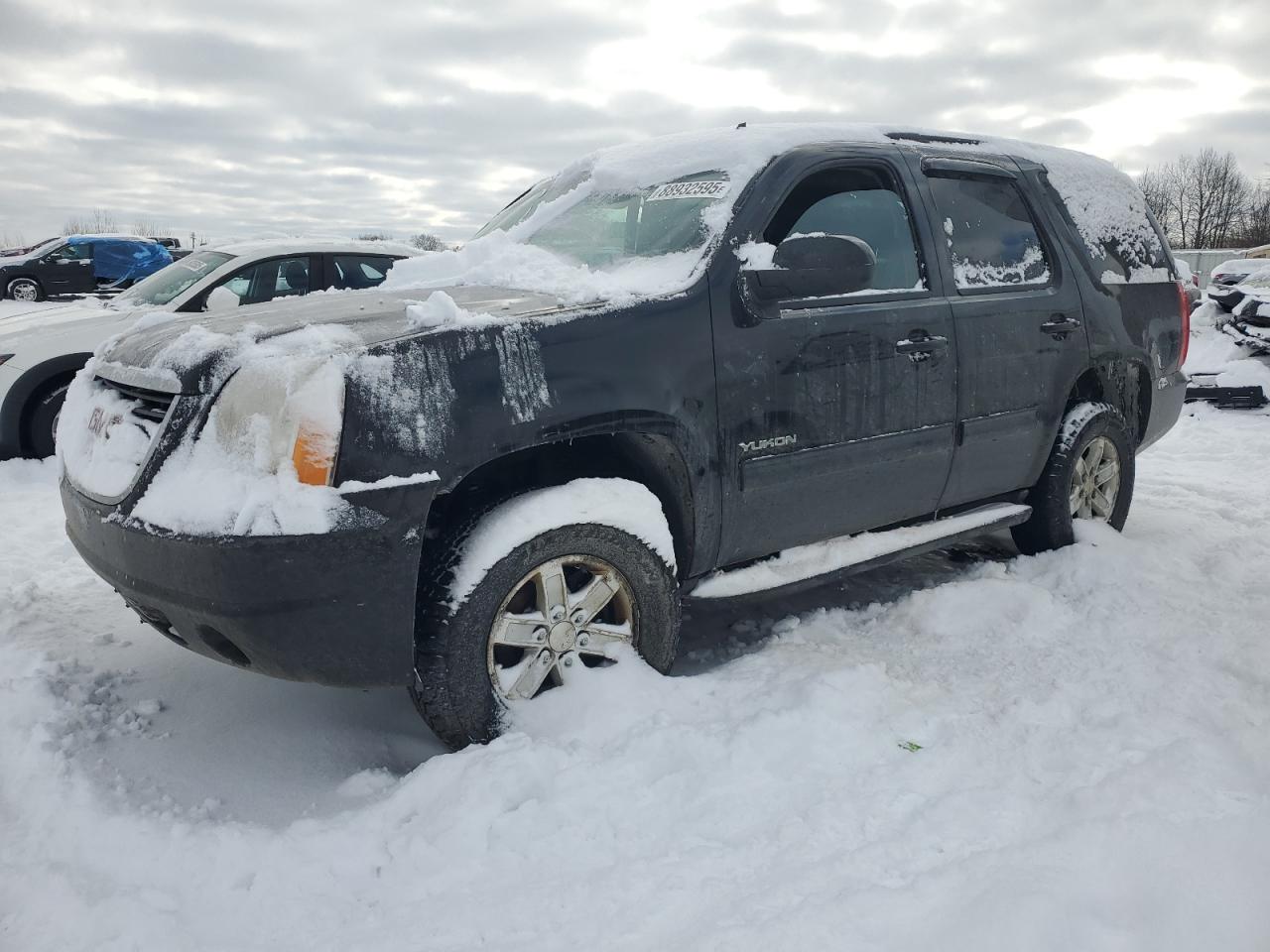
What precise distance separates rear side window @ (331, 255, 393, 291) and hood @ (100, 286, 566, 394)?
4.15m

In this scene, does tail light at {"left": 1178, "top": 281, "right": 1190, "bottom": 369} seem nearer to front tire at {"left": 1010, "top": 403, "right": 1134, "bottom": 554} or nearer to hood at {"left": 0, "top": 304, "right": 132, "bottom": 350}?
front tire at {"left": 1010, "top": 403, "right": 1134, "bottom": 554}

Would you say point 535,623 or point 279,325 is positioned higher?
point 279,325

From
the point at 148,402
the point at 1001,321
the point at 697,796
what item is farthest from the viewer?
the point at 1001,321

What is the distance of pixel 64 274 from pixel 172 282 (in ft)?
52.5

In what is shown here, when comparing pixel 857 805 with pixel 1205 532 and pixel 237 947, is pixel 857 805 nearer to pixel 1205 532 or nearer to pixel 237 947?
pixel 237 947

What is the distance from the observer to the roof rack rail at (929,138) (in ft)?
13.0

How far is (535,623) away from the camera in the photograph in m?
2.84

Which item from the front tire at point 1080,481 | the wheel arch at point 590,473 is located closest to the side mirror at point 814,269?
→ the wheel arch at point 590,473

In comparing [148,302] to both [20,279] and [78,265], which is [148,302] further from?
[78,265]

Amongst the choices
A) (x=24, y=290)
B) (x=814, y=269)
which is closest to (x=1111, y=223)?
(x=814, y=269)

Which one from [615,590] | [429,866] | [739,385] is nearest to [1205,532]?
[739,385]

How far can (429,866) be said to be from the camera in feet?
7.69

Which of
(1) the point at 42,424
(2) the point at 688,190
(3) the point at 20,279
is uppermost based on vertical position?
(3) the point at 20,279

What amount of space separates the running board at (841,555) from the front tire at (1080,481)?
342mm
